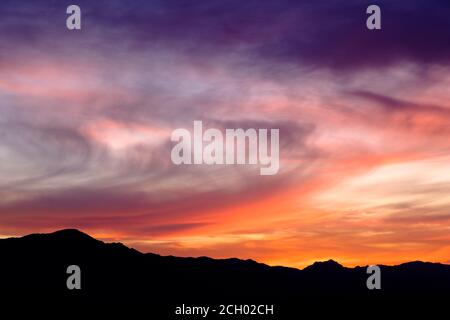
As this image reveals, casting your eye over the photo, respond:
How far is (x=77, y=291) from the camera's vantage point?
555ft
